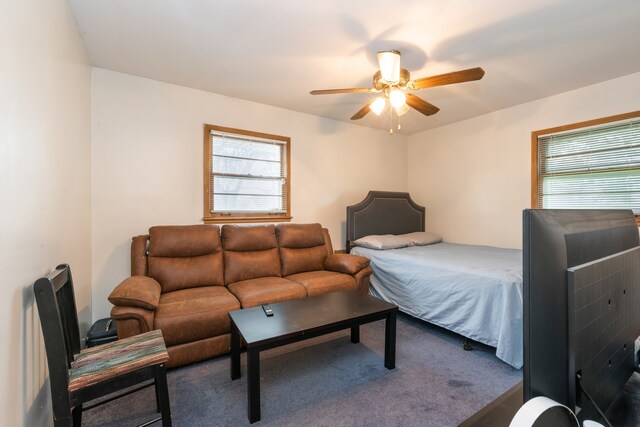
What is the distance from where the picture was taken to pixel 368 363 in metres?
2.24

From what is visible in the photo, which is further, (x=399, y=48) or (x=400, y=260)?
(x=400, y=260)

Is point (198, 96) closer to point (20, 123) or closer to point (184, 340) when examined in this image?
point (20, 123)

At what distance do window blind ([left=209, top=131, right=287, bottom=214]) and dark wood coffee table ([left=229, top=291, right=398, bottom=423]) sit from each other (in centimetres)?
157

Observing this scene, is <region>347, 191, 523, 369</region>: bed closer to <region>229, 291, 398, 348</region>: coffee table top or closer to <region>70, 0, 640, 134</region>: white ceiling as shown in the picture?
<region>229, 291, 398, 348</region>: coffee table top

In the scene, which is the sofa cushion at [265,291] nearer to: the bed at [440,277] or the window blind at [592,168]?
the bed at [440,277]

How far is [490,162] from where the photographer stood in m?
3.87

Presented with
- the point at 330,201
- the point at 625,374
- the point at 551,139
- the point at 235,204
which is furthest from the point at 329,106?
the point at 625,374

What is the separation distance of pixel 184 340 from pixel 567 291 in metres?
2.32

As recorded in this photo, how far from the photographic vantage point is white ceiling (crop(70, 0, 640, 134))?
1894mm

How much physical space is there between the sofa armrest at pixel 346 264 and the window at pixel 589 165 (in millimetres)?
2201

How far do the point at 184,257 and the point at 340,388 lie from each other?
71.6 inches

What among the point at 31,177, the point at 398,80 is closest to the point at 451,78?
the point at 398,80

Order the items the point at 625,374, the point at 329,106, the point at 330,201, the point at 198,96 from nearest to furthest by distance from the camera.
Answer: the point at 625,374, the point at 198,96, the point at 329,106, the point at 330,201

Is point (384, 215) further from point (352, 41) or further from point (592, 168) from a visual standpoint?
point (352, 41)
